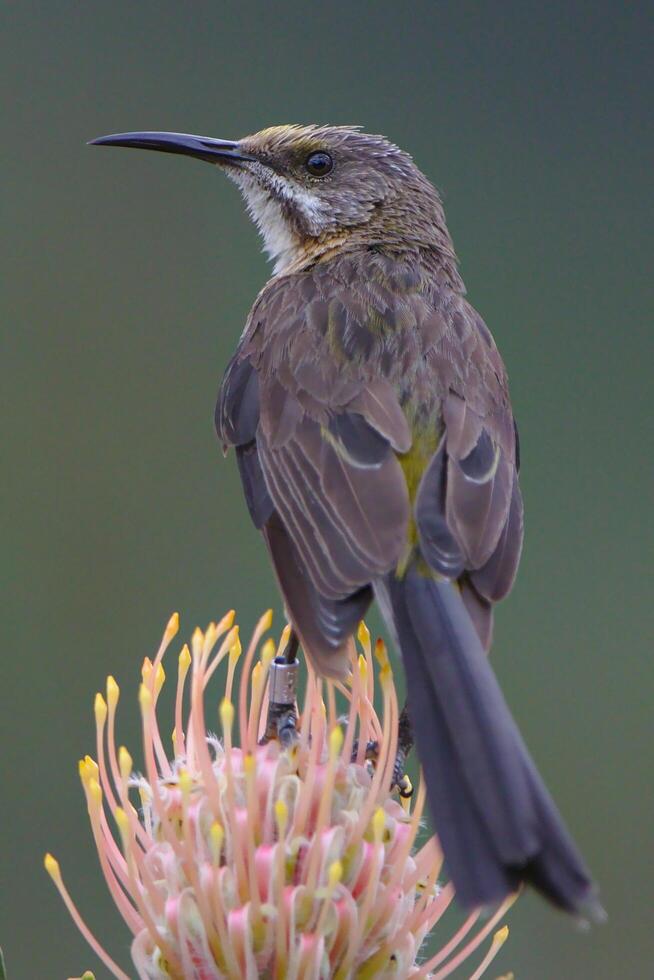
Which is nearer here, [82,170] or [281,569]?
[281,569]

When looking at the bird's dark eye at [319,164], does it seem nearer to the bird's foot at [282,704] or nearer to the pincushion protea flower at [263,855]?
the bird's foot at [282,704]

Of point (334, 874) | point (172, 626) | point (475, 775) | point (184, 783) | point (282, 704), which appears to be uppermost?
point (172, 626)

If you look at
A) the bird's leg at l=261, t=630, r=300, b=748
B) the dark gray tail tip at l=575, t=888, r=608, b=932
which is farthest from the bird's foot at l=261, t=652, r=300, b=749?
the dark gray tail tip at l=575, t=888, r=608, b=932

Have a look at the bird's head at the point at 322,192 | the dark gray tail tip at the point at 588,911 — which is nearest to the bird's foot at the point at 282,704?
the dark gray tail tip at the point at 588,911

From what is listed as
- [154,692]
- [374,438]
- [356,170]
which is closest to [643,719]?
[356,170]

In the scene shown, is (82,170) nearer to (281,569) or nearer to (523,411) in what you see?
(523,411)

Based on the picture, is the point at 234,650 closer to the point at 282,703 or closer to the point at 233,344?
the point at 282,703

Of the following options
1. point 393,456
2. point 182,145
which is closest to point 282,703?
point 393,456

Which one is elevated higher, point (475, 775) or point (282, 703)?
point (282, 703)
